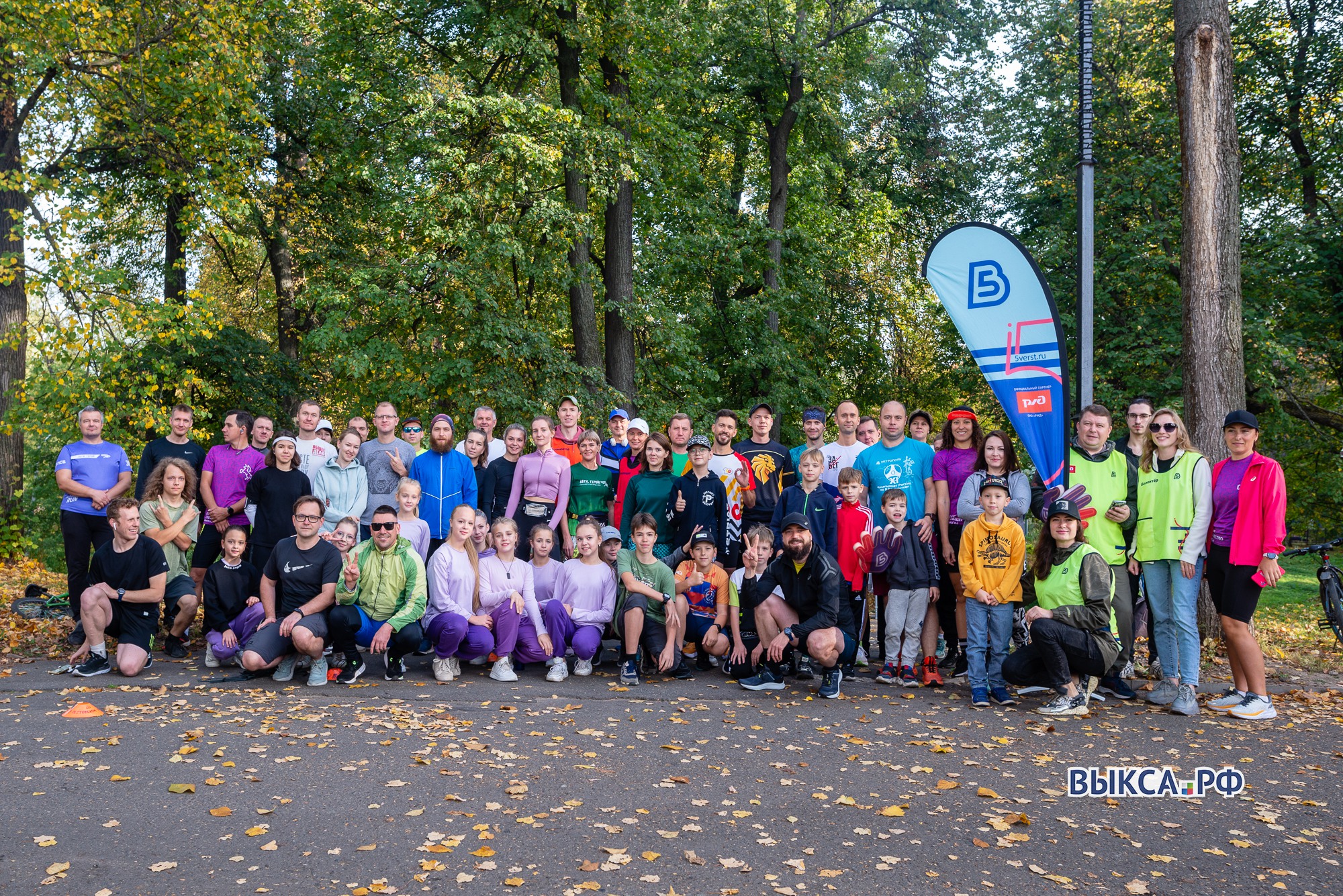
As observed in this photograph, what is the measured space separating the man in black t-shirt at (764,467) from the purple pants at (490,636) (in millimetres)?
2076

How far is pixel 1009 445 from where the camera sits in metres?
7.45

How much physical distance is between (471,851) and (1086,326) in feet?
20.7

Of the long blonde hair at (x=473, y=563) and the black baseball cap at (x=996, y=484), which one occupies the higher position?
the black baseball cap at (x=996, y=484)

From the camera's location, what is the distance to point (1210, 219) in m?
9.06

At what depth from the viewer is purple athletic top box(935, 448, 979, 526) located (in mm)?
7742

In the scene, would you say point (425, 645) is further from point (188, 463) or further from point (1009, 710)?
point (1009, 710)

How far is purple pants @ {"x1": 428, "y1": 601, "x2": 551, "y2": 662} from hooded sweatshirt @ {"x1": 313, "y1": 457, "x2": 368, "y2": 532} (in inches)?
55.8

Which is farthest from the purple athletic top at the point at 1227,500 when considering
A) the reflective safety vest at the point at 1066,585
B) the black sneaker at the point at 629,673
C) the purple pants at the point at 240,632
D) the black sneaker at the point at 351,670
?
the purple pants at the point at 240,632

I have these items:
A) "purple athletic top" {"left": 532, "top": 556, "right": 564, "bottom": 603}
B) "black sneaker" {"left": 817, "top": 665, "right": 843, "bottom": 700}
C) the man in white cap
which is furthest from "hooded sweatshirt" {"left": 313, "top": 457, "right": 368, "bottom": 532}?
"black sneaker" {"left": 817, "top": 665, "right": 843, "bottom": 700}

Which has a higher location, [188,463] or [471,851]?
[188,463]

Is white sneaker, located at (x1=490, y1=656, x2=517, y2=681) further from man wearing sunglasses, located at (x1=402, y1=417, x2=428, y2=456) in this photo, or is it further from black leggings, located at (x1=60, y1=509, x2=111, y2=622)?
black leggings, located at (x1=60, y1=509, x2=111, y2=622)

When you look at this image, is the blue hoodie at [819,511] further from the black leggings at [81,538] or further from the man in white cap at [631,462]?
the black leggings at [81,538]

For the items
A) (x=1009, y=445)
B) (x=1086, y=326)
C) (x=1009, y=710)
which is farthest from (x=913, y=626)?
(x=1086, y=326)

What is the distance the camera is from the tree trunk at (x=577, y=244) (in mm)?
16078
